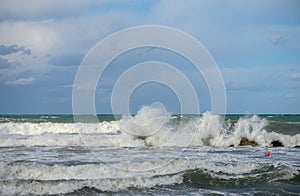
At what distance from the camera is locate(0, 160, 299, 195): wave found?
12289 mm

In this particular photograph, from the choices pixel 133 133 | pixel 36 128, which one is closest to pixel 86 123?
pixel 36 128

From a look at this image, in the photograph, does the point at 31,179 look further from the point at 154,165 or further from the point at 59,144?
the point at 59,144

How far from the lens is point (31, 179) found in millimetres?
13078

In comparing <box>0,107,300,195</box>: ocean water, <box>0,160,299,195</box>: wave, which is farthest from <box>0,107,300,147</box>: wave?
<box>0,160,299,195</box>: wave

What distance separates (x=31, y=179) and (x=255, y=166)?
7140mm

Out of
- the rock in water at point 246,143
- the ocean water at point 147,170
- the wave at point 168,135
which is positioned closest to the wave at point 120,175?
the ocean water at point 147,170

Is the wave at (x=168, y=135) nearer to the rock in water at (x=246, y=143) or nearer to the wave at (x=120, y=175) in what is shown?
the rock in water at (x=246, y=143)

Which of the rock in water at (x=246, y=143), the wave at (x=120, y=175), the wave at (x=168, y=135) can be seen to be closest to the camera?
the wave at (x=120, y=175)

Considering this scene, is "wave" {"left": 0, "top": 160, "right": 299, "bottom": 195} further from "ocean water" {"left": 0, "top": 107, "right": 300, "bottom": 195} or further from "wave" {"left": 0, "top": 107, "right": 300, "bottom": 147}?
"wave" {"left": 0, "top": 107, "right": 300, "bottom": 147}

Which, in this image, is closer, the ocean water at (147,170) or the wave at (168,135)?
the ocean water at (147,170)

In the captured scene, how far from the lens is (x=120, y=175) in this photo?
13750 mm

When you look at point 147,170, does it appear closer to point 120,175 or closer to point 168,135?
point 120,175

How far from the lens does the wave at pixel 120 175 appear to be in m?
12.3

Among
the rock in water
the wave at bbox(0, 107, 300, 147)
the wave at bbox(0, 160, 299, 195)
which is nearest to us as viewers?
the wave at bbox(0, 160, 299, 195)
